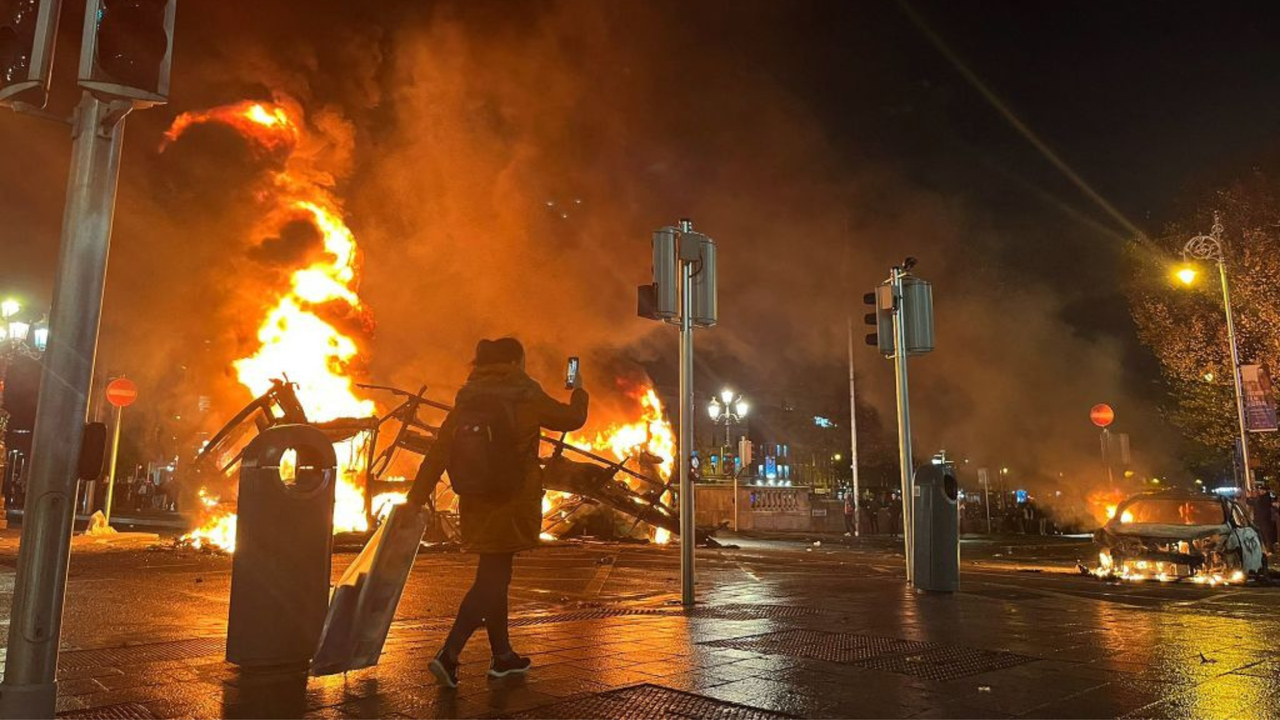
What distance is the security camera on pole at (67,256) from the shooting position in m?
3.28

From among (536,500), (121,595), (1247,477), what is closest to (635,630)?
(536,500)

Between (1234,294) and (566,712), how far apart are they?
77.5 feet

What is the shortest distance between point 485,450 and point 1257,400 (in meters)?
20.3

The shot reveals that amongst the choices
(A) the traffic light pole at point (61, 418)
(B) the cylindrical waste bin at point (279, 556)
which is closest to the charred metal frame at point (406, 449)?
(B) the cylindrical waste bin at point (279, 556)

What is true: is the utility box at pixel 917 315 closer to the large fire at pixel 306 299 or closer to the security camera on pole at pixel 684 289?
the security camera on pole at pixel 684 289

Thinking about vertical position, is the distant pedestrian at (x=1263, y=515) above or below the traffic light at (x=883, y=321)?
below

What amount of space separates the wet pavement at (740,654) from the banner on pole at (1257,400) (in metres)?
9.91

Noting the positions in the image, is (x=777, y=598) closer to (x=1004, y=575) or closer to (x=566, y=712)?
(x=566, y=712)

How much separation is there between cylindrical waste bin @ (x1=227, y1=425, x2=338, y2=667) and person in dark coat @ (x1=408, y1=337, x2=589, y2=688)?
827mm

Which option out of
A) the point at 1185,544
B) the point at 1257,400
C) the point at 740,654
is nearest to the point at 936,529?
the point at 740,654

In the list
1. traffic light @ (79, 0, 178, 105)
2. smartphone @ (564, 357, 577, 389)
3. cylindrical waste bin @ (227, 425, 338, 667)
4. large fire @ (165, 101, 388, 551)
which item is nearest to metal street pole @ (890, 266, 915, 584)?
smartphone @ (564, 357, 577, 389)

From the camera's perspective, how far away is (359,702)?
380cm

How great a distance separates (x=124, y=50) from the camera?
11.7 feet

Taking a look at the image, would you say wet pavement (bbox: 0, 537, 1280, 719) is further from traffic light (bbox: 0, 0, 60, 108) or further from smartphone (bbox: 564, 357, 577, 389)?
traffic light (bbox: 0, 0, 60, 108)
